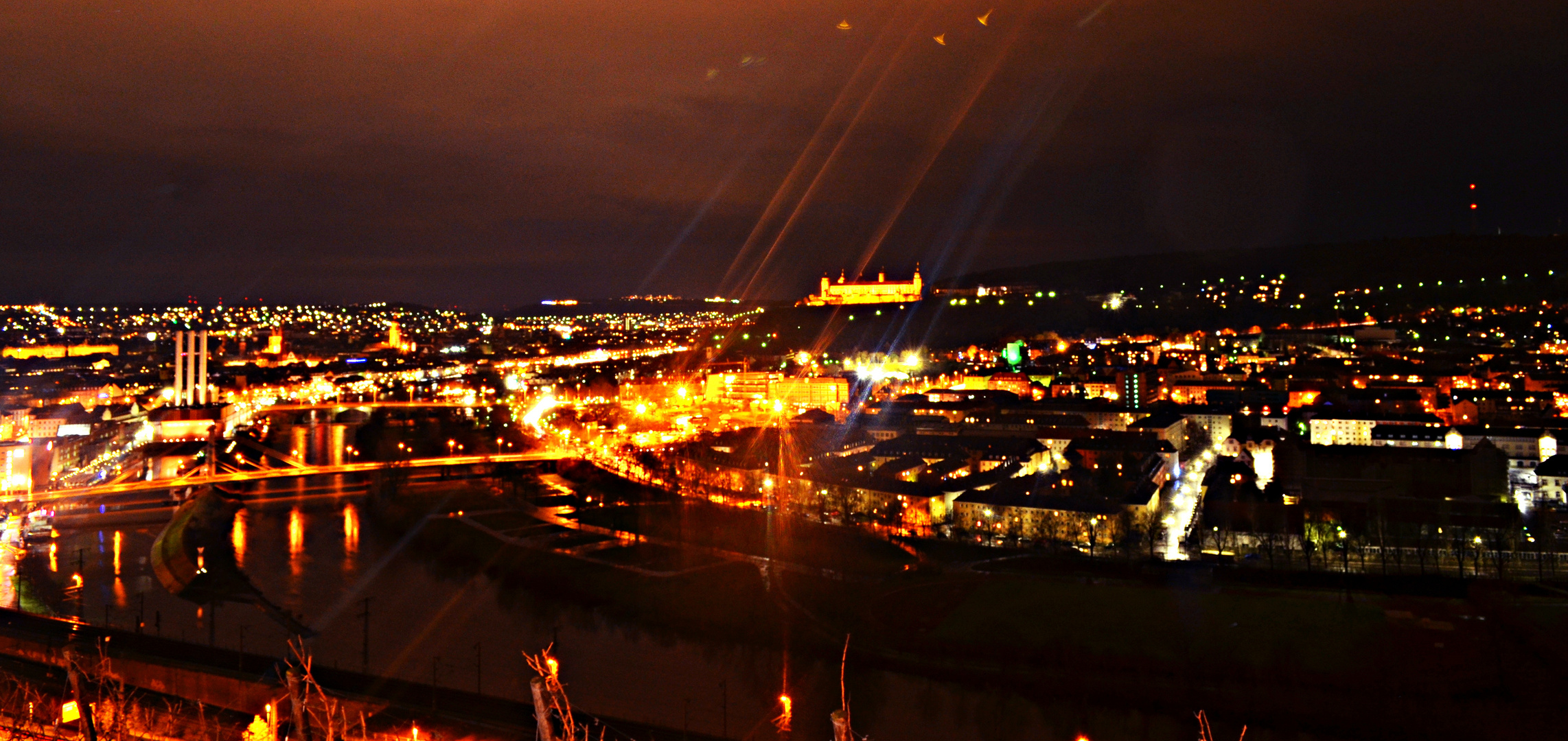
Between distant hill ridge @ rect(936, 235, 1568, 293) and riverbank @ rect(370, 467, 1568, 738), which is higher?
distant hill ridge @ rect(936, 235, 1568, 293)

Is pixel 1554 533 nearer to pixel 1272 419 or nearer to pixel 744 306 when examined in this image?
pixel 1272 419

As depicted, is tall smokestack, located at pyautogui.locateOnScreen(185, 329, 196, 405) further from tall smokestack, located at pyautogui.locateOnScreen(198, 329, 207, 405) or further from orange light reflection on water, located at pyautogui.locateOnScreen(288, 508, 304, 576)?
orange light reflection on water, located at pyautogui.locateOnScreen(288, 508, 304, 576)

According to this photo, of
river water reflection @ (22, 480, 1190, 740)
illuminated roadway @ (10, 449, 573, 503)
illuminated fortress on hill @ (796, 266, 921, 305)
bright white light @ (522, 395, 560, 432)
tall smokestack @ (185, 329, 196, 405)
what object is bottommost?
river water reflection @ (22, 480, 1190, 740)

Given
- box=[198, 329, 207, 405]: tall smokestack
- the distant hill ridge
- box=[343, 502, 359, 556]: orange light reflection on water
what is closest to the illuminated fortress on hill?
the distant hill ridge

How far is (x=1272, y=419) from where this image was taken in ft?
47.3

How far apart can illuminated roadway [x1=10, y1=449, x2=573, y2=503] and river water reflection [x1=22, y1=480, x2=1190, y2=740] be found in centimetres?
247

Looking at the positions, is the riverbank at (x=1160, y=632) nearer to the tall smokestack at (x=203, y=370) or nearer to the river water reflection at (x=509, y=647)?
the river water reflection at (x=509, y=647)

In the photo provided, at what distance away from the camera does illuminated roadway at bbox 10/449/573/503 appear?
1181 cm

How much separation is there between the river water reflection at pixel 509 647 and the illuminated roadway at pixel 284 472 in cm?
247

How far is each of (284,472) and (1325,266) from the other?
42.0m

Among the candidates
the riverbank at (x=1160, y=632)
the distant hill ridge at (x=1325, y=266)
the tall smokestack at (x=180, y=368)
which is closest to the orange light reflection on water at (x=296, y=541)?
the riverbank at (x=1160, y=632)

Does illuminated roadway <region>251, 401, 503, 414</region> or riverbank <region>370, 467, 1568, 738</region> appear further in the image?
illuminated roadway <region>251, 401, 503, 414</region>

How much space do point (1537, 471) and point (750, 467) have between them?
8.36 meters

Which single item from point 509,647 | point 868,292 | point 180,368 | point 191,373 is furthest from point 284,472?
point 868,292
